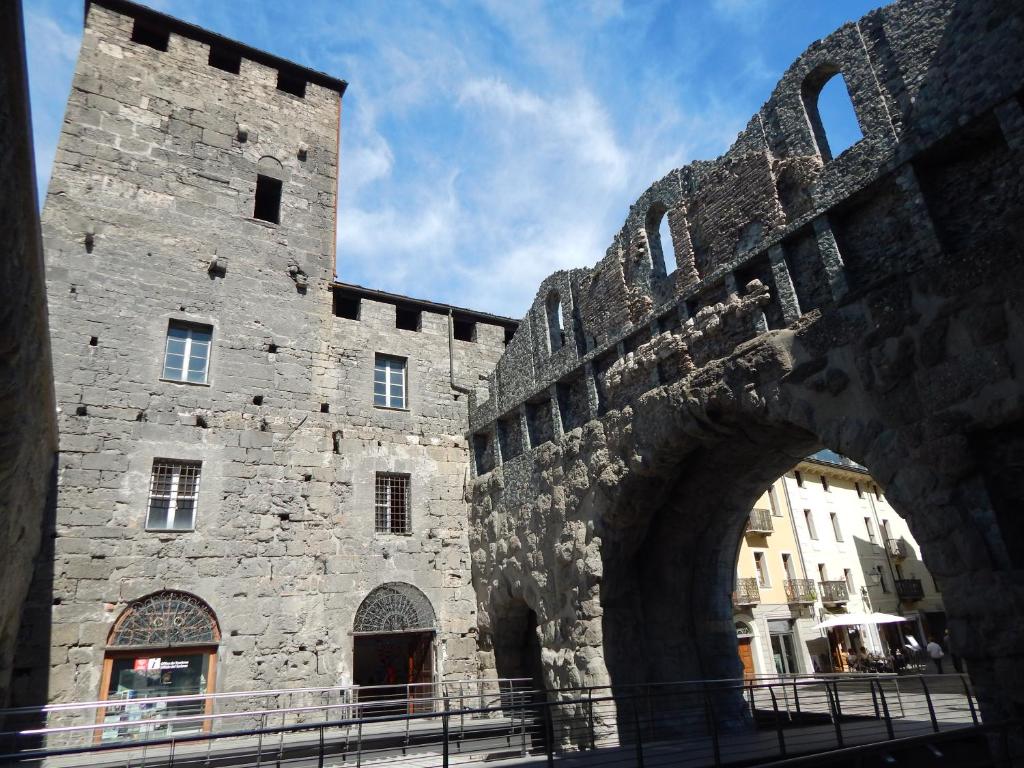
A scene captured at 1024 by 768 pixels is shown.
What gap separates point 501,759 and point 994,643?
5.97 m

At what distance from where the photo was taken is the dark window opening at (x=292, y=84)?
15.6 meters

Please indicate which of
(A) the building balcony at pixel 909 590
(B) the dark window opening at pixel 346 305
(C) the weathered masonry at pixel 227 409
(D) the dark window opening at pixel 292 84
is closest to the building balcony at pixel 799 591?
(A) the building balcony at pixel 909 590

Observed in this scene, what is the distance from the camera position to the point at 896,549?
2791 centimetres

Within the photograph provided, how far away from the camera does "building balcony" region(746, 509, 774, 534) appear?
22.3 metres

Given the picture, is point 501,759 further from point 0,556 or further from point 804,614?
point 804,614

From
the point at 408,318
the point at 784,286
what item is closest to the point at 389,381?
the point at 408,318

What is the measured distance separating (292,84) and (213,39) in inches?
72.5

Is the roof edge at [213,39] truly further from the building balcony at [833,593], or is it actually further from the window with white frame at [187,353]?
the building balcony at [833,593]

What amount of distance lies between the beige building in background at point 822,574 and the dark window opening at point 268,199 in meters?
15.8

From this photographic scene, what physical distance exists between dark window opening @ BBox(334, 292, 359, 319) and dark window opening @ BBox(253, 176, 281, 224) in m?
2.04

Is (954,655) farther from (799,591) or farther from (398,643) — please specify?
(799,591)

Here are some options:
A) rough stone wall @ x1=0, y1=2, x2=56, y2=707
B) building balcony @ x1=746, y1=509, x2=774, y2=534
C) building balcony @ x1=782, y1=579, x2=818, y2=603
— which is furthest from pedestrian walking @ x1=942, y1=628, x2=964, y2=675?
rough stone wall @ x1=0, y1=2, x2=56, y2=707

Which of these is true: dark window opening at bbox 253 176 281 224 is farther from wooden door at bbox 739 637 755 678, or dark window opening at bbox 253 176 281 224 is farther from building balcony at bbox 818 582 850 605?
building balcony at bbox 818 582 850 605

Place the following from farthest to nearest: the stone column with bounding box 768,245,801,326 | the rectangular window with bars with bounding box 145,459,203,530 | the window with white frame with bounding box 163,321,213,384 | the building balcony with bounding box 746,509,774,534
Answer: the building balcony with bounding box 746,509,774,534 → the window with white frame with bounding box 163,321,213,384 → the rectangular window with bars with bounding box 145,459,203,530 → the stone column with bounding box 768,245,801,326
